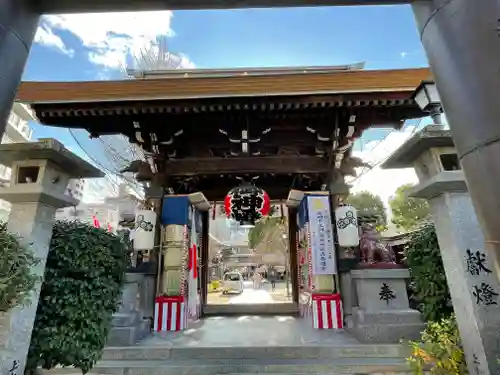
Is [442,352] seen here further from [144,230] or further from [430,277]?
[144,230]

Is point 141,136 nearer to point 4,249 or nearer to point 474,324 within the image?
point 4,249

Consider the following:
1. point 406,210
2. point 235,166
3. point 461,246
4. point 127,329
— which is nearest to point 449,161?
point 461,246

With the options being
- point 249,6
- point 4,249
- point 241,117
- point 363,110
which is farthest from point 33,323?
point 363,110

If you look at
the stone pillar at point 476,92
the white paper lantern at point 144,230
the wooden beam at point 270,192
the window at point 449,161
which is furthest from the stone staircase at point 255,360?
the wooden beam at point 270,192

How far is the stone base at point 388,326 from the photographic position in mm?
4562

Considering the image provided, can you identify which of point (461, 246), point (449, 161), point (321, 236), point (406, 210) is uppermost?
point (406, 210)

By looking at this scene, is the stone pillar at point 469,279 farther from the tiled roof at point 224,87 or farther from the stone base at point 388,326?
the tiled roof at point 224,87

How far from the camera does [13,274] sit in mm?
2289

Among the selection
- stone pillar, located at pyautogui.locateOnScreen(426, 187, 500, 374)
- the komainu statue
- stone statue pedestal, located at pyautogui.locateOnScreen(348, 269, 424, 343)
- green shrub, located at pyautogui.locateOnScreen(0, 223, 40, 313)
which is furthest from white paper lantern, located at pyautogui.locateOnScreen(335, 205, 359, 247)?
green shrub, located at pyautogui.locateOnScreen(0, 223, 40, 313)

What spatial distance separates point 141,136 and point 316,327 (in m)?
5.22

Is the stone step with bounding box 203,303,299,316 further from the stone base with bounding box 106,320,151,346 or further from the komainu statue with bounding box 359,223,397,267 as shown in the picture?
the stone base with bounding box 106,320,151,346

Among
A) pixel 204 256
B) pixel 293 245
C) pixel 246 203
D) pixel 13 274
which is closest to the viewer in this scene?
pixel 13 274

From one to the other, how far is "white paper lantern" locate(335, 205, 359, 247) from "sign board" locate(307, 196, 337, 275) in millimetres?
224

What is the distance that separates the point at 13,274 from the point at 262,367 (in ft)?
10.4
